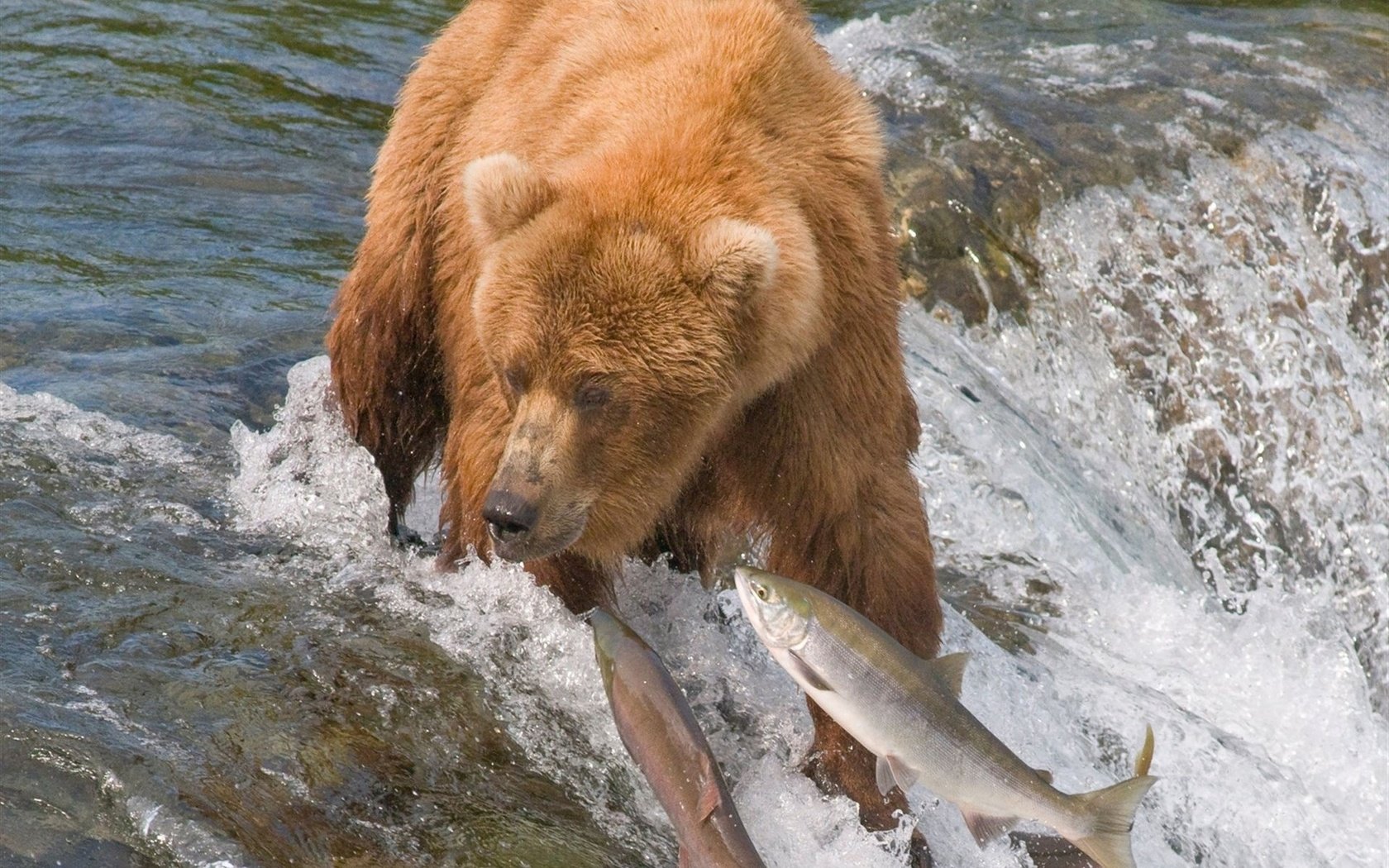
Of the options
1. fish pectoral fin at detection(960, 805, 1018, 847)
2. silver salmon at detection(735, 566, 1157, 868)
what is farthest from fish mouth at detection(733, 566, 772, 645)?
fish pectoral fin at detection(960, 805, 1018, 847)

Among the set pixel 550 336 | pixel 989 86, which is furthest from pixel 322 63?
pixel 550 336

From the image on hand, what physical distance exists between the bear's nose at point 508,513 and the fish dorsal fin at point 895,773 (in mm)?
948

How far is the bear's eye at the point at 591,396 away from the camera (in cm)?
379

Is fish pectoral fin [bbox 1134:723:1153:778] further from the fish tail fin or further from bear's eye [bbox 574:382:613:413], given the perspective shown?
bear's eye [bbox 574:382:613:413]

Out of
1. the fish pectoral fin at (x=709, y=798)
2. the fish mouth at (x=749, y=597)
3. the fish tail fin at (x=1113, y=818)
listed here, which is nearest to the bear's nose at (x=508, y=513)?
the fish mouth at (x=749, y=597)

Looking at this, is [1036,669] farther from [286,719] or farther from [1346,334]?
[1346,334]

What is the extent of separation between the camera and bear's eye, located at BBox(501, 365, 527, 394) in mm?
3871

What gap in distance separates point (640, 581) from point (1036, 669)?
1475 mm

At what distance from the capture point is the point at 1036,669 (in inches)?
224

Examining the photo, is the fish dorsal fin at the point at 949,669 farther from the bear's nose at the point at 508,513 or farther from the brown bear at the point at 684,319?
the bear's nose at the point at 508,513

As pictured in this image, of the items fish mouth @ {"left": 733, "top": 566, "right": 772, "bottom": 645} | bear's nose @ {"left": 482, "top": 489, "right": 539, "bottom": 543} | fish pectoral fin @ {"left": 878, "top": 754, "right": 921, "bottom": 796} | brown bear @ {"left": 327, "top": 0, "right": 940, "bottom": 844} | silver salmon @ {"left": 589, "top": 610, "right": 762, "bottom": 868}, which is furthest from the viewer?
brown bear @ {"left": 327, "top": 0, "right": 940, "bottom": 844}

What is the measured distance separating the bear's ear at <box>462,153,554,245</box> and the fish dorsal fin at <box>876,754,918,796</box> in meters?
1.52

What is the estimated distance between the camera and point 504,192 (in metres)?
Result: 3.89

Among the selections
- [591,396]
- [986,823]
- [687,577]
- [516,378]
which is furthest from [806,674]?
[687,577]
